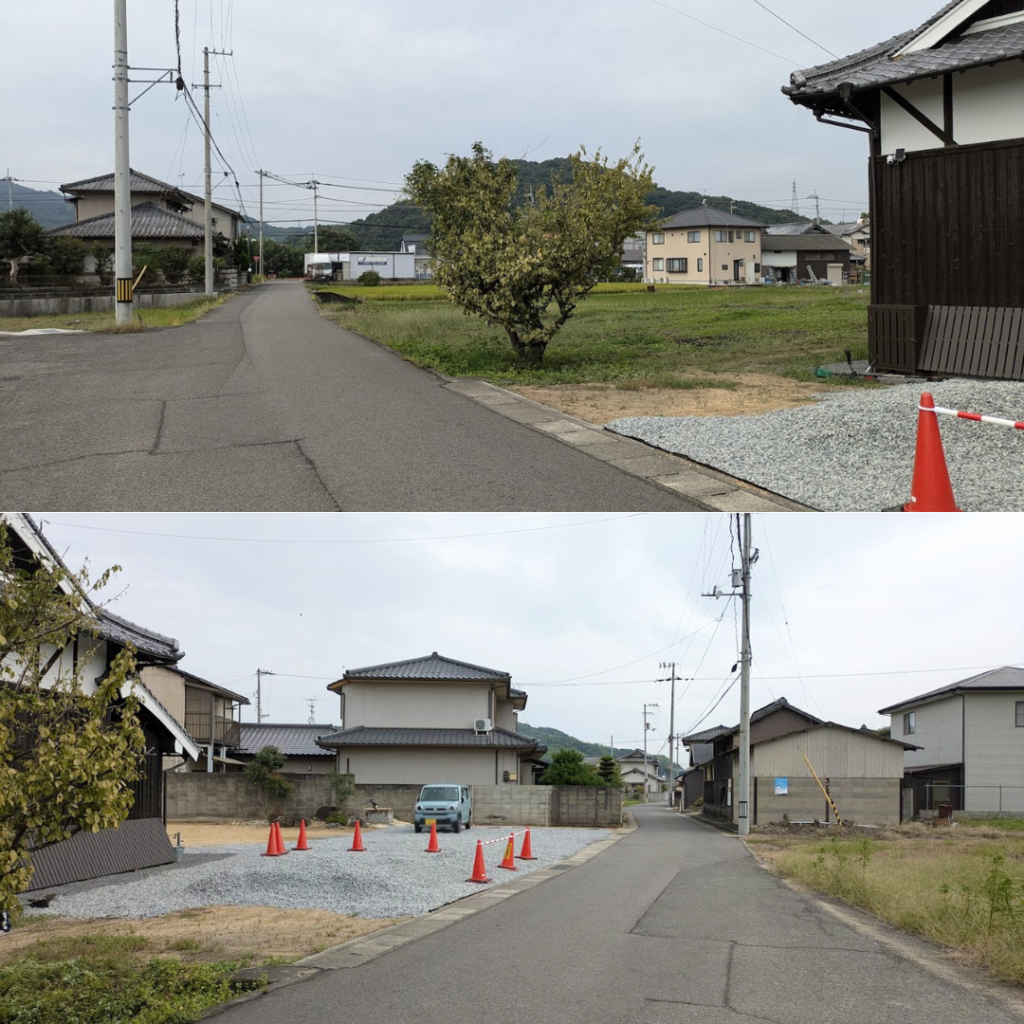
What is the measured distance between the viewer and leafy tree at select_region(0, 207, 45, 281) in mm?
44344

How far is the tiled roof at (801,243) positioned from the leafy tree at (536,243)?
72.9m

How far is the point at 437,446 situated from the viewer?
12812mm

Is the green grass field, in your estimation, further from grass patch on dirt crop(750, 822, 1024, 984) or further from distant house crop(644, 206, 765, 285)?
distant house crop(644, 206, 765, 285)

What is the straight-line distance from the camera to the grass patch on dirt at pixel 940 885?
7527mm

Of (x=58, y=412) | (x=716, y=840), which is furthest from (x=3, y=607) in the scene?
(x=716, y=840)

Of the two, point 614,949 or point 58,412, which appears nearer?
point 614,949

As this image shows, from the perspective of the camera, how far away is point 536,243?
66.5 feet

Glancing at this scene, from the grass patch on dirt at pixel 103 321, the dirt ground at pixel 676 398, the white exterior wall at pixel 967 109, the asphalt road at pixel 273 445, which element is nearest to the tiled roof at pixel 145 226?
the grass patch on dirt at pixel 103 321

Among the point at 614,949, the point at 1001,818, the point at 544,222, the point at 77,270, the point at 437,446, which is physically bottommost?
the point at 1001,818

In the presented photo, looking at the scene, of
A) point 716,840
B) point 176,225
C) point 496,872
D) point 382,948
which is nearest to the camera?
point 382,948

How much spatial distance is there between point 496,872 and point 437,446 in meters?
6.00

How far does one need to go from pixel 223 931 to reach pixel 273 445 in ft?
19.5

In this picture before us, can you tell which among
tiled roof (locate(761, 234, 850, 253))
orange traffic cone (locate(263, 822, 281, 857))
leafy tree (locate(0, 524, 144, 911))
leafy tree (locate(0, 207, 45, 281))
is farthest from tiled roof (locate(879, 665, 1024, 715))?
tiled roof (locate(761, 234, 850, 253))

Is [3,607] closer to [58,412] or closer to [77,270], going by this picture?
[58,412]
